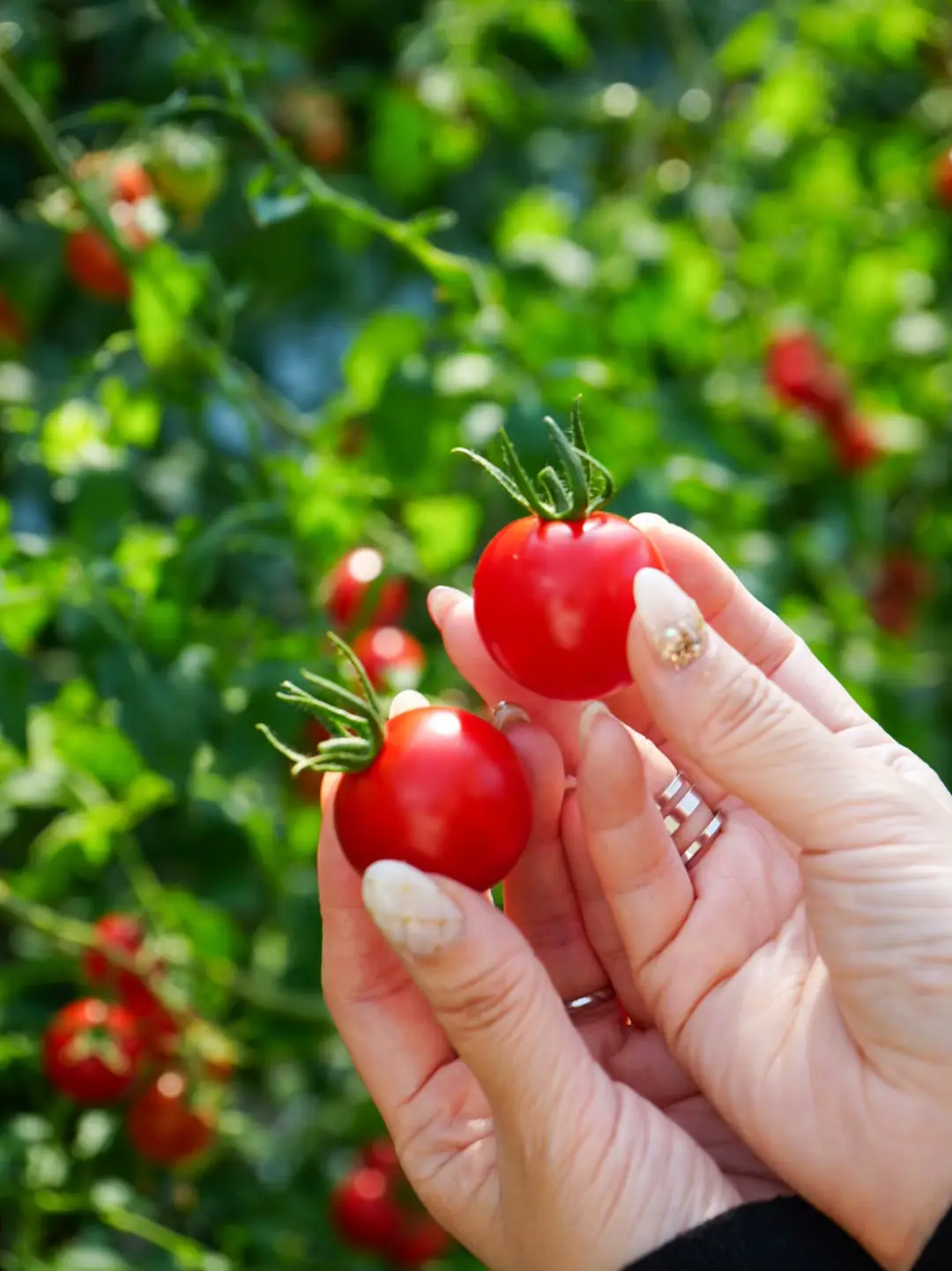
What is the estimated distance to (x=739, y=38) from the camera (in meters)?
2.22

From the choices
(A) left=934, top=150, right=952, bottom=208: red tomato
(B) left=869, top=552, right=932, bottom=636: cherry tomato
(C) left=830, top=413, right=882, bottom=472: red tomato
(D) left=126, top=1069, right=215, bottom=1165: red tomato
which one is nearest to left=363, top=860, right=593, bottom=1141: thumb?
(D) left=126, top=1069, right=215, bottom=1165: red tomato

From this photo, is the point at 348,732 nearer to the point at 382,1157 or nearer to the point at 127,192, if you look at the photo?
the point at 382,1157

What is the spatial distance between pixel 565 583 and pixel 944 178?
1.98m

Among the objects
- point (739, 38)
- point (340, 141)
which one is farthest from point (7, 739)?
point (739, 38)

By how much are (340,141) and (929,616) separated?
59.5 inches

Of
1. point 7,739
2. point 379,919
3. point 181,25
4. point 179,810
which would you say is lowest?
point 179,810

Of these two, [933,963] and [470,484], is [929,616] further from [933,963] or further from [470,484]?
[933,963]

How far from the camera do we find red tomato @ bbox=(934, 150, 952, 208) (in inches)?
98.4

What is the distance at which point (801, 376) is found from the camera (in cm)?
217

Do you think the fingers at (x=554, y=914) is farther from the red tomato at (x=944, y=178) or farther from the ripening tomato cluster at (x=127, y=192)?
the red tomato at (x=944, y=178)

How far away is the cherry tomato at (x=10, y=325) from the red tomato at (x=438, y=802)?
4.24 feet

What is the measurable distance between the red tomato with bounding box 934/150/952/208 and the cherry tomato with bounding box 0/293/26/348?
175 centimetres

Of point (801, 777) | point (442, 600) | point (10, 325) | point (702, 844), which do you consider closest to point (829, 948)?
point (801, 777)

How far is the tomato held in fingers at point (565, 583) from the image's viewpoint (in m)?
0.95
